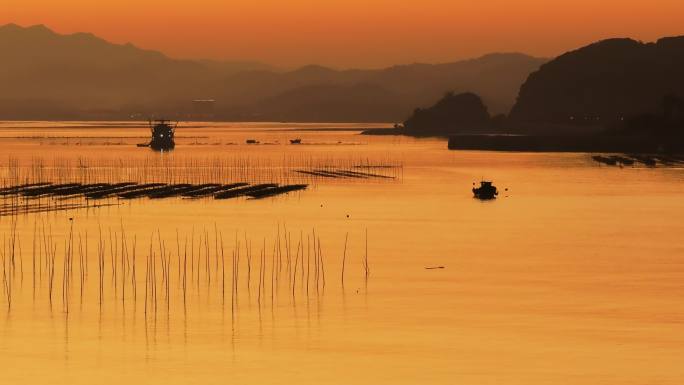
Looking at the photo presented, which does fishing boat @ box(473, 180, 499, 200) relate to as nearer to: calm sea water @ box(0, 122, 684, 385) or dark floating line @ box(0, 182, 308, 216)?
dark floating line @ box(0, 182, 308, 216)

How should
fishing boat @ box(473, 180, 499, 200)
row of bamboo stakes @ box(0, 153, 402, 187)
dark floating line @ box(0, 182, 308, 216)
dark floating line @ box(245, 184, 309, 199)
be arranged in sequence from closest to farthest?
1. dark floating line @ box(0, 182, 308, 216)
2. dark floating line @ box(245, 184, 309, 199)
3. fishing boat @ box(473, 180, 499, 200)
4. row of bamboo stakes @ box(0, 153, 402, 187)

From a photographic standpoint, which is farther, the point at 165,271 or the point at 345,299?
the point at 165,271

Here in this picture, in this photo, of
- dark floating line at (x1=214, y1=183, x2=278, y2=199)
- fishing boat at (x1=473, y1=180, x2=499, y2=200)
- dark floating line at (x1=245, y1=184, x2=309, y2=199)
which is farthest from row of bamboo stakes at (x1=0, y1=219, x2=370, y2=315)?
fishing boat at (x1=473, y1=180, x2=499, y2=200)

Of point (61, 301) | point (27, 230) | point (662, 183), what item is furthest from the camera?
point (662, 183)

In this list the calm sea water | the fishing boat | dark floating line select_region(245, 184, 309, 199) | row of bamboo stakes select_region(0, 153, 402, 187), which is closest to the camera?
the calm sea water

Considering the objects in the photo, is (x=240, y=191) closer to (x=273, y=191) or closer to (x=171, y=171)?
(x=273, y=191)

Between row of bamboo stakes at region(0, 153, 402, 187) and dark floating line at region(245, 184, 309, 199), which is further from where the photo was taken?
row of bamboo stakes at region(0, 153, 402, 187)

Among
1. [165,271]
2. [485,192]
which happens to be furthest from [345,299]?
[485,192]

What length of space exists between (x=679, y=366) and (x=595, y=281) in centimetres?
2243

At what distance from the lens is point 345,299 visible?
55125 mm

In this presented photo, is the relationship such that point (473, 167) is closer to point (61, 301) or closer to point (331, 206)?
point (331, 206)

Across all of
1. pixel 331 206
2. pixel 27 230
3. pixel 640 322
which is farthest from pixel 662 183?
pixel 640 322

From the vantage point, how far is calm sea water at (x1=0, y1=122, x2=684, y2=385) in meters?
40.9

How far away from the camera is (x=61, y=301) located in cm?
5347
